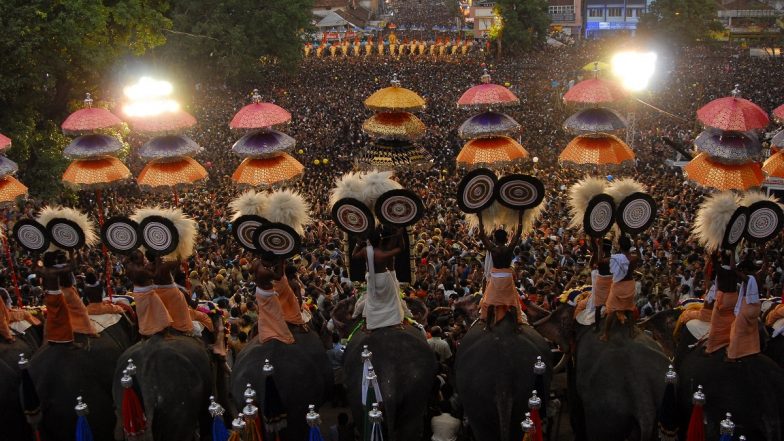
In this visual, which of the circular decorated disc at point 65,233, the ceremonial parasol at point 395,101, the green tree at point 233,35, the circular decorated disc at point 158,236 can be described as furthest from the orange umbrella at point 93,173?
the green tree at point 233,35

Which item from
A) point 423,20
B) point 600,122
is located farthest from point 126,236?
point 423,20

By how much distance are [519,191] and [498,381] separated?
216 cm

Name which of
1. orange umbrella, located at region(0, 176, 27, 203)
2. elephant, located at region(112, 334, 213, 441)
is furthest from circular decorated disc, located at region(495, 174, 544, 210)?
orange umbrella, located at region(0, 176, 27, 203)

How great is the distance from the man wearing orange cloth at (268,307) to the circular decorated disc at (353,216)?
2.60 feet

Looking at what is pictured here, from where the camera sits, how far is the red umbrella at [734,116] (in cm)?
995

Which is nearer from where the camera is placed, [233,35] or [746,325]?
[746,325]

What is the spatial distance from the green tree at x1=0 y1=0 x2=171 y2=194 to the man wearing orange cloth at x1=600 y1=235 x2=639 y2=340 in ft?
39.0

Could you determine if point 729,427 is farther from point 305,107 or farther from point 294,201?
point 305,107

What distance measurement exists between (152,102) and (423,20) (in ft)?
229

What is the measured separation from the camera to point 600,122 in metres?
11.8

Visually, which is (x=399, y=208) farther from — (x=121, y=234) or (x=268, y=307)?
(x=121, y=234)

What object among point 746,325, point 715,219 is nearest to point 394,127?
point 715,219

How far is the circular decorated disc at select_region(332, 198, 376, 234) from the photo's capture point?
7.80 m

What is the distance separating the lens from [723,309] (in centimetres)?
722
